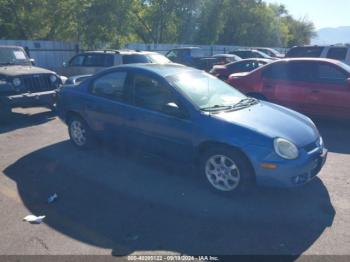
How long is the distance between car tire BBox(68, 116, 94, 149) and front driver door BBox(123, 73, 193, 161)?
1.14m

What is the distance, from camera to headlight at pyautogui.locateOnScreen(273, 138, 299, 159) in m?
4.32

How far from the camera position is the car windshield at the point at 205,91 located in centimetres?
500

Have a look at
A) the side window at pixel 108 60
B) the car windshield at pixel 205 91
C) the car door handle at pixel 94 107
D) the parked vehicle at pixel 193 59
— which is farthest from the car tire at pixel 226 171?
the parked vehicle at pixel 193 59

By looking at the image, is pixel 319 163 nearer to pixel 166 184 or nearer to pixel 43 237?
pixel 166 184

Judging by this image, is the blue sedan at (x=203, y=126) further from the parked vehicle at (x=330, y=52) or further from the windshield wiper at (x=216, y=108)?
the parked vehicle at (x=330, y=52)

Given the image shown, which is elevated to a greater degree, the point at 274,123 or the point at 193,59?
the point at 274,123

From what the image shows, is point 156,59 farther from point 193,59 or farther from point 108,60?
point 193,59

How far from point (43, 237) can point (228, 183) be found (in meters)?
2.29

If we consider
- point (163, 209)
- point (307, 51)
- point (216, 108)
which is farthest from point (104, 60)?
point (163, 209)

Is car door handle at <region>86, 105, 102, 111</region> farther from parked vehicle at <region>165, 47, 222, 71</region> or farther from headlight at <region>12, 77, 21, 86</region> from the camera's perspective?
parked vehicle at <region>165, 47, 222, 71</region>

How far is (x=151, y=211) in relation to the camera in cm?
431

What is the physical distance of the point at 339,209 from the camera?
4.34 meters

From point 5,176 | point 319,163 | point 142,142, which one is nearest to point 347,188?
point 319,163

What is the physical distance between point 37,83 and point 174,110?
556 centimetres
